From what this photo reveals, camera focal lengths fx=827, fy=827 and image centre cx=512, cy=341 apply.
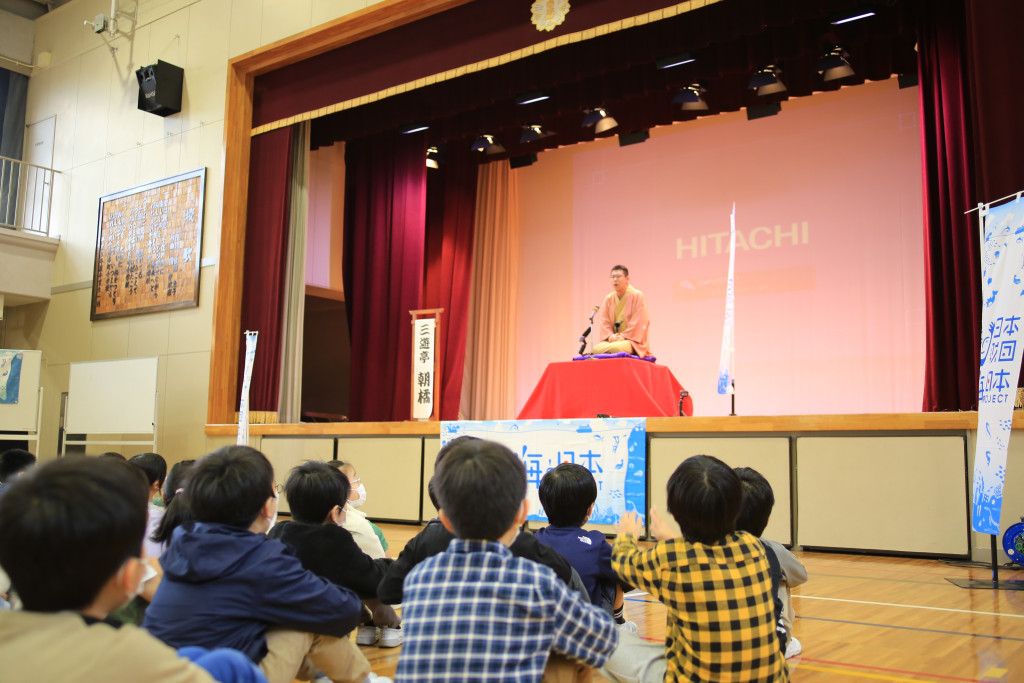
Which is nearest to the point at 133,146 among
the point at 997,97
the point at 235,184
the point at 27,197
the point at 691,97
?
the point at 235,184

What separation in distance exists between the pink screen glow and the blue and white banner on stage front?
2.65m

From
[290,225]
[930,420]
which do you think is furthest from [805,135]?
[290,225]

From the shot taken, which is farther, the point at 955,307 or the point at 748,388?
the point at 748,388

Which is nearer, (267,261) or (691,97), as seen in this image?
(691,97)

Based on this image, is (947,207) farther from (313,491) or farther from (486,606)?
(486,606)

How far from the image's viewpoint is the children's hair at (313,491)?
1.86 m

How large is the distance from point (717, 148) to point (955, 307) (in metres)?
2.96

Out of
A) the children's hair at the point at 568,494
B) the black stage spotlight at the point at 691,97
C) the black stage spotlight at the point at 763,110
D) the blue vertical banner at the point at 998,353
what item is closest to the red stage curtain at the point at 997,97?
the blue vertical banner at the point at 998,353

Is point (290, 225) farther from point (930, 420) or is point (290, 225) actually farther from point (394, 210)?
point (930, 420)

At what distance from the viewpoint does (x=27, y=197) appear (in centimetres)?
895

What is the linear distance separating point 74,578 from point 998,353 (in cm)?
344

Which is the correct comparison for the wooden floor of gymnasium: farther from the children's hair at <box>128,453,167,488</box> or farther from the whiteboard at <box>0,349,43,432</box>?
the whiteboard at <box>0,349,43,432</box>

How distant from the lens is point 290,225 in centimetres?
757

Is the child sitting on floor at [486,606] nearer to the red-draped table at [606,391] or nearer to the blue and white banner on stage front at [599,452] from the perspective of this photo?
the blue and white banner on stage front at [599,452]
